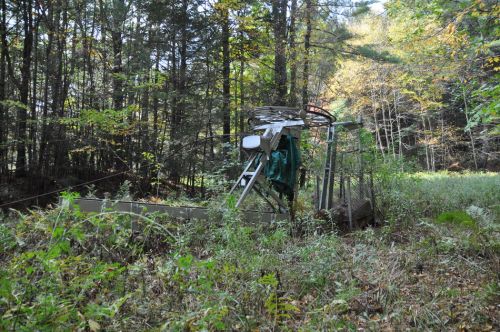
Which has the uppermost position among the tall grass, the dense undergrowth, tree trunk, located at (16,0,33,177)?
tree trunk, located at (16,0,33,177)

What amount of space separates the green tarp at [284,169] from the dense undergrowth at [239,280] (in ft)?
4.28

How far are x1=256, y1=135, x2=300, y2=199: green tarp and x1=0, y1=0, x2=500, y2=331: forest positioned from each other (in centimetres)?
17

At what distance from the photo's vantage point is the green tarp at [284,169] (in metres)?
5.63

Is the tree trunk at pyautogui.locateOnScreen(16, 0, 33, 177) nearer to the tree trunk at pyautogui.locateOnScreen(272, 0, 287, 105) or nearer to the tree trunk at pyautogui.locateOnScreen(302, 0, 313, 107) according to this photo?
the tree trunk at pyautogui.locateOnScreen(272, 0, 287, 105)

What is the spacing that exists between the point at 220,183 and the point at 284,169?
1526 mm

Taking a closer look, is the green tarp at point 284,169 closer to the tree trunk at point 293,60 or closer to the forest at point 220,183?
the forest at point 220,183

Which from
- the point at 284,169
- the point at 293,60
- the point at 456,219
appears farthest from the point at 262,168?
the point at 293,60

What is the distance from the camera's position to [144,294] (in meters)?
2.56

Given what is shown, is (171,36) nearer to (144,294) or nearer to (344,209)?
(344,209)

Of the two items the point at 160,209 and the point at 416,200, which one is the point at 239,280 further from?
the point at 416,200

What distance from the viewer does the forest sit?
2.46 meters

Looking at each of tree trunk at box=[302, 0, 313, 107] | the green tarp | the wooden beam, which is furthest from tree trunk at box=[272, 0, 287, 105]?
the wooden beam

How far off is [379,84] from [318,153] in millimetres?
15017

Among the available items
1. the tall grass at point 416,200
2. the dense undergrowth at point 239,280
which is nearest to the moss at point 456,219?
the dense undergrowth at point 239,280
